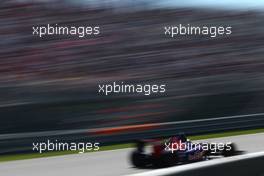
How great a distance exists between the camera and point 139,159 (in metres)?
7.77

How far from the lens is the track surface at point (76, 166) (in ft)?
24.7

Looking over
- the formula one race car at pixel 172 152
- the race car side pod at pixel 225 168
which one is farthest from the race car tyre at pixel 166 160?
the race car side pod at pixel 225 168

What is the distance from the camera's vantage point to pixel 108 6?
54.7ft

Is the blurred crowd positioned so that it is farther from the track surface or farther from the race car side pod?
the race car side pod

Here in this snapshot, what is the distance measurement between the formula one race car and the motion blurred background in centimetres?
291

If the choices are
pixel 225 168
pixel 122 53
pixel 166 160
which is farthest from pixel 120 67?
pixel 225 168

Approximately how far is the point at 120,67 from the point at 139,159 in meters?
7.73

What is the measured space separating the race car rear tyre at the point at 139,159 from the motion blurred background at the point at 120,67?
283 cm

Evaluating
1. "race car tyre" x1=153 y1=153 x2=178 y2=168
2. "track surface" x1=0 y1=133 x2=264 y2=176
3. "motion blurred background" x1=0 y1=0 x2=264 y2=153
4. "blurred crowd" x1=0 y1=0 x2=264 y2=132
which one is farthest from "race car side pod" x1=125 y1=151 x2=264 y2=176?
→ "blurred crowd" x1=0 y1=0 x2=264 y2=132

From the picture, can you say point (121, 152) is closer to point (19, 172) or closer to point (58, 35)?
point (19, 172)

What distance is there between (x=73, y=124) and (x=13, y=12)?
12.1 ft

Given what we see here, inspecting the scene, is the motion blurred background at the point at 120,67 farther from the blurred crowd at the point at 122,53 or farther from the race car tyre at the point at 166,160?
the race car tyre at the point at 166,160

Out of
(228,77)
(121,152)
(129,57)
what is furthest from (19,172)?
(228,77)

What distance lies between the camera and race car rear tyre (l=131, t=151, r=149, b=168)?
7.71m
